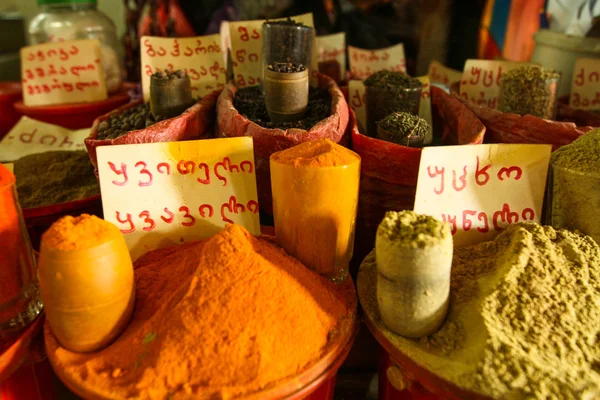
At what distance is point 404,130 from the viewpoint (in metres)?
0.96

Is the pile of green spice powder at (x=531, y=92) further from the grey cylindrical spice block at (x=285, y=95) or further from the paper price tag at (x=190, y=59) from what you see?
the paper price tag at (x=190, y=59)

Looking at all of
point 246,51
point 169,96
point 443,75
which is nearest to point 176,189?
point 169,96

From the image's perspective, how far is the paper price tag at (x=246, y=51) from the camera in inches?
53.7

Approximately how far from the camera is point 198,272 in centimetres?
72

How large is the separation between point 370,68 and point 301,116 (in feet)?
2.73

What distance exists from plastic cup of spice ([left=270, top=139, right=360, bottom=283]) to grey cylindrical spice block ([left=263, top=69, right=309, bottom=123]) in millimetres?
260

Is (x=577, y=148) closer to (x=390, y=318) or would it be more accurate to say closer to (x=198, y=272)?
(x=390, y=318)

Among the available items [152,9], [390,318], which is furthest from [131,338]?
[152,9]

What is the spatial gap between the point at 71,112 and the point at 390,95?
1158 millimetres

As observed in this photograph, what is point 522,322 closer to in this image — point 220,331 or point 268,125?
point 220,331

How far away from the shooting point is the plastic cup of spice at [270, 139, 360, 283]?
76cm

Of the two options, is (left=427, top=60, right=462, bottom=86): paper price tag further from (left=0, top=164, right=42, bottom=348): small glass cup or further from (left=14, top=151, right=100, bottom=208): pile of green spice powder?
(left=0, top=164, right=42, bottom=348): small glass cup

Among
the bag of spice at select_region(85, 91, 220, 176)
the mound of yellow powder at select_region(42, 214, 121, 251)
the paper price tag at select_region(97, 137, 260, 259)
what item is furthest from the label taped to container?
the mound of yellow powder at select_region(42, 214, 121, 251)

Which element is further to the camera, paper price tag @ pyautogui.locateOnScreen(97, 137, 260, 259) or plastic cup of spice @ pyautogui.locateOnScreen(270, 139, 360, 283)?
paper price tag @ pyautogui.locateOnScreen(97, 137, 260, 259)
